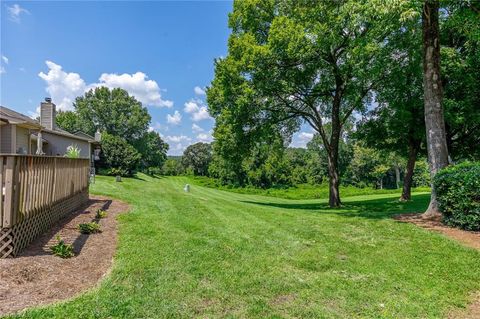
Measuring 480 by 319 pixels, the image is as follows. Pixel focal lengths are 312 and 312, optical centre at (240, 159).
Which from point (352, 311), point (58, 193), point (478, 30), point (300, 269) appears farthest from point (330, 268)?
point (478, 30)

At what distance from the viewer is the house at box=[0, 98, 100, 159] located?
13.3 meters

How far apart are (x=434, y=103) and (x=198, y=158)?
217ft

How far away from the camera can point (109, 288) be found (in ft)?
12.2

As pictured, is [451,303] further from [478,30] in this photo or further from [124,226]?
[478,30]

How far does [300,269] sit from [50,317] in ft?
10.6

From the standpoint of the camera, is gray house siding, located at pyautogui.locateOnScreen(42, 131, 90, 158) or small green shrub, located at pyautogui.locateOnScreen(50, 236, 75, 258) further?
gray house siding, located at pyautogui.locateOnScreen(42, 131, 90, 158)

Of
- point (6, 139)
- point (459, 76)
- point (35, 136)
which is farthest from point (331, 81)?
point (35, 136)

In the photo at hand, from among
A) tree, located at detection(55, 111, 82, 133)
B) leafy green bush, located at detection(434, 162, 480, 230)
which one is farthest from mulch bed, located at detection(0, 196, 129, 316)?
tree, located at detection(55, 111, 82, 133)

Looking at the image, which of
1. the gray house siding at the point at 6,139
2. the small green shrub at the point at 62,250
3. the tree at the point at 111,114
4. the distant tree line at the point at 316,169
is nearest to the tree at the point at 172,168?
the distant tree line at the point at 316,169

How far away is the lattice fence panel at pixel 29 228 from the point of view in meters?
4.26

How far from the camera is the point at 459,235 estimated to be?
21.3 ft

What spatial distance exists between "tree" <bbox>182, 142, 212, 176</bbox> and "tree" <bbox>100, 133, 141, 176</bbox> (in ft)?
123

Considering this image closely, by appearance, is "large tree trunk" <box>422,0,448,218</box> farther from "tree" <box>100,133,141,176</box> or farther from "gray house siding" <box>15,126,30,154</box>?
"tree" <box>100,133,141,176</box>

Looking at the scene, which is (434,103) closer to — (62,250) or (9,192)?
(62,250)
